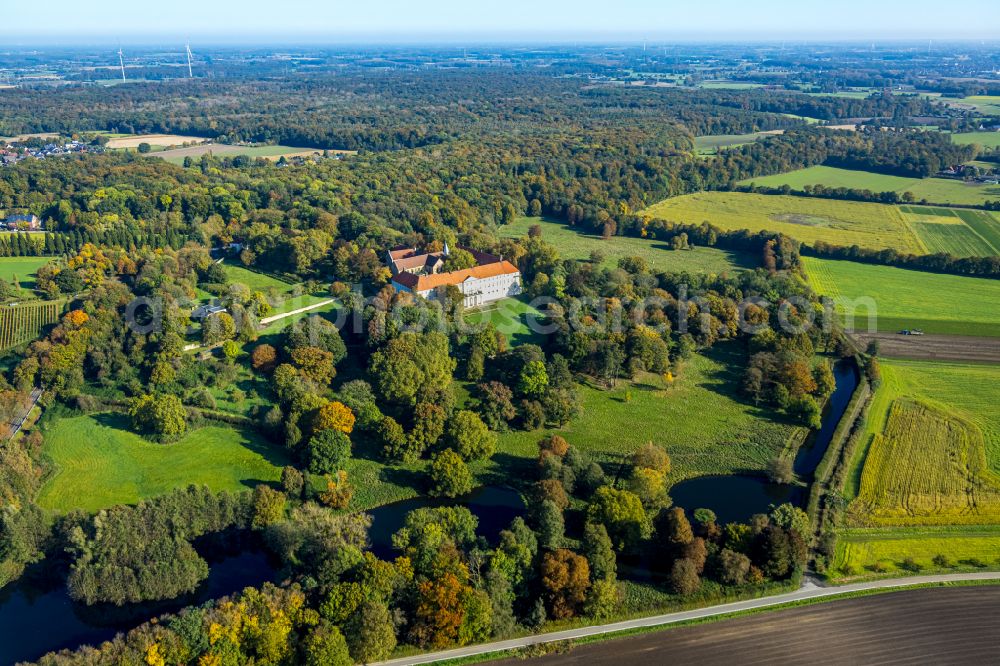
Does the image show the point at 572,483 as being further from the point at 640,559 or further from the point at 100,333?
the point at 100,333

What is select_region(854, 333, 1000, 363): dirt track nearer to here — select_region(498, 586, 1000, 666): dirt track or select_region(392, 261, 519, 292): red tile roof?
select_region(498, 586, 1000, 666): dirt track

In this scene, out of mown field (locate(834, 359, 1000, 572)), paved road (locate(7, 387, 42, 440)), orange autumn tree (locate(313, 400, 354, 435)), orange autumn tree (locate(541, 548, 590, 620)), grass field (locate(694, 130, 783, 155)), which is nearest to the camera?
orange autumn tree (locate(541, 548, 590, 620))

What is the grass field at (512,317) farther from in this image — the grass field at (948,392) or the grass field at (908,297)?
the grass field at (908,297)

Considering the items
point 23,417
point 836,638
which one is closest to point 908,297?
point 836,638

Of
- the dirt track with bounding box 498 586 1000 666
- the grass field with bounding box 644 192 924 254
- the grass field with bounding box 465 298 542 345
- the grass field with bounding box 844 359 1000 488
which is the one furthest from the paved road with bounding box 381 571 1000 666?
the grass field with bounding box 644 192 924 254

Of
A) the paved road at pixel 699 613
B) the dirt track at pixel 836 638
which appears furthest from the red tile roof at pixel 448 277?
the dirt track at pixel 836 638

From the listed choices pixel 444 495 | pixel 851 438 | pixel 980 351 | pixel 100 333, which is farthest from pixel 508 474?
pixel 980 351
